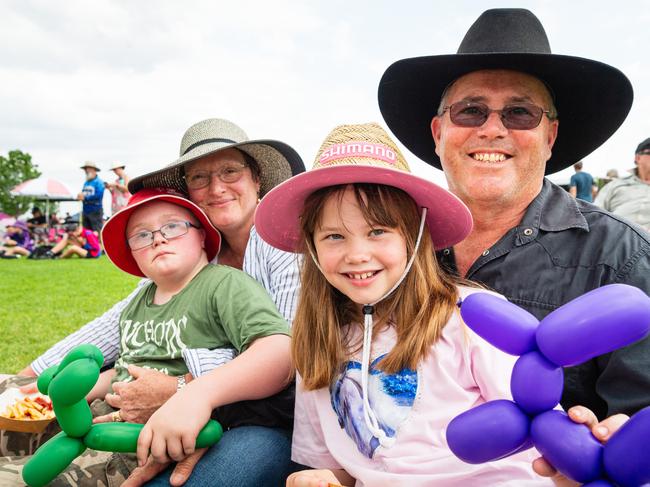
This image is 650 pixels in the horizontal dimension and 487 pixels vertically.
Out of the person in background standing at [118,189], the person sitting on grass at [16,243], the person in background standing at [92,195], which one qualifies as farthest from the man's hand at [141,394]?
the person sitting on grass at [16,243]

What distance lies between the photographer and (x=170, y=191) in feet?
8.62

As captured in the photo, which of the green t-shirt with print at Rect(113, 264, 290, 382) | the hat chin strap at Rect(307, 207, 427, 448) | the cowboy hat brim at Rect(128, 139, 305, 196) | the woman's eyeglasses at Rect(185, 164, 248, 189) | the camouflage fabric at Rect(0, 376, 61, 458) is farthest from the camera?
the woman's eyeglasses at Rect(185, 164, 248, 189)

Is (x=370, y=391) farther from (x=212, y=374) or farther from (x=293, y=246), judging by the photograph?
(x=293, y=246)

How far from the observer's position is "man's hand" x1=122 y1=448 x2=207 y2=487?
1.81m

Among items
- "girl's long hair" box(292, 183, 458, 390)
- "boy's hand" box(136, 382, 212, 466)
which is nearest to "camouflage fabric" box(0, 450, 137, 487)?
"boy's hand" box(136, 382, 212, 466)

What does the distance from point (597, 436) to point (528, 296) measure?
40.8 inches

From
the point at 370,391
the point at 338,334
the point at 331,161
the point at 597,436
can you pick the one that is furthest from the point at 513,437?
the point at 331,161

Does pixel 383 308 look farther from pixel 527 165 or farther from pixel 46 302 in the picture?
pixel 46 302

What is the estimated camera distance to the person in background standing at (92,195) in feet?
51.4

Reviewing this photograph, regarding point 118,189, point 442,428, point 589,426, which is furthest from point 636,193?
point 118,189

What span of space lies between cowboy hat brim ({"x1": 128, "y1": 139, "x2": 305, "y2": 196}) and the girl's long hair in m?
0.76

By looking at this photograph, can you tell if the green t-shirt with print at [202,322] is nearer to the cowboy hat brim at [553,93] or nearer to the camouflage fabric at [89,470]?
the camouflage fabric at [89,470]

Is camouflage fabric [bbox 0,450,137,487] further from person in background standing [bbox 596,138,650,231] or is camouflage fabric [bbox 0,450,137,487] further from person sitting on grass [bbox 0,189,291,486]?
person in background standing [bbox 596,138,650,231]

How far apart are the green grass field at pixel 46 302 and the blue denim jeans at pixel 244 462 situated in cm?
362
